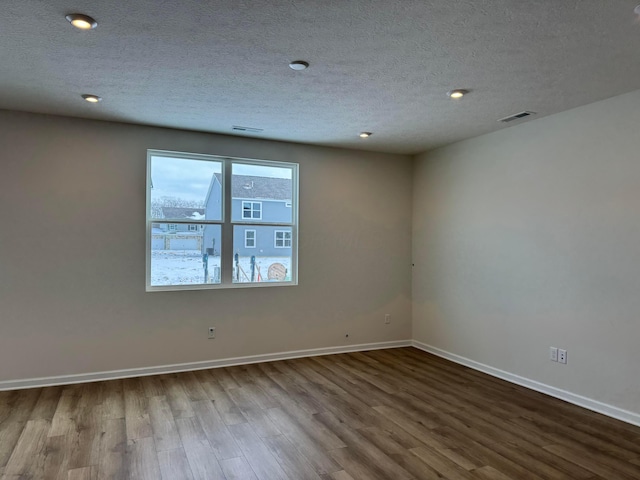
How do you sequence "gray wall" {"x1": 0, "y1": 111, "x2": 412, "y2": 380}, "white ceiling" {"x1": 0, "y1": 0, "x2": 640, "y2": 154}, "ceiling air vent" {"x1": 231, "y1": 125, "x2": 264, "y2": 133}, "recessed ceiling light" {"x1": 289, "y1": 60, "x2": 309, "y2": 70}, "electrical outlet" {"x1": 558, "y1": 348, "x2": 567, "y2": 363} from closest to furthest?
"white ceiling" {"x1": 0, "y1": 0, "x2": 640, "y2": 154} < "recessed ceiling light" {"x1": 289, "y1": 60, "x2": 309, "y2": 70} < "electrical outlet" {"x1": 558, "y1": 348, "x2": 567, "y2": 363} < "gray wall" {"x1": 0, "y1": 111, "x2": 412, "y2": 380} < "ceiling air vent" {"x1": 231, "y1": 125, "x2": 264, "y2": 133}

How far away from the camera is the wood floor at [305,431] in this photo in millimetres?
2463

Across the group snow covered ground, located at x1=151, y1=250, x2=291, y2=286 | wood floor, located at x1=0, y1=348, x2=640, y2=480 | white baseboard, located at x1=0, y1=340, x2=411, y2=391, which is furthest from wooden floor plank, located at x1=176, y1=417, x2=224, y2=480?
snow covered ground, located at x1=151, y1=250, x2=291, y2=286

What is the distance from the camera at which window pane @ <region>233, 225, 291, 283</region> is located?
472 cm

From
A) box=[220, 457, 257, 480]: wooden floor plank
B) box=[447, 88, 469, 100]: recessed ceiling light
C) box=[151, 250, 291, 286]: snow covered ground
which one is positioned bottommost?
box=[220, 457, 257, 480]: wooden floor plank

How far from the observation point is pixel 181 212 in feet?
14.6

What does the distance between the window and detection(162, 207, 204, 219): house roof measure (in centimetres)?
1

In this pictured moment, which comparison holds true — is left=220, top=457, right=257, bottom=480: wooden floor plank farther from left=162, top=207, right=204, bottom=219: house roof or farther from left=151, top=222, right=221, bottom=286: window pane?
left=162, top=207, right=204, bottom=219: house roof

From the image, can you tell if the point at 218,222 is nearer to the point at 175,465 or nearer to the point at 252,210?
the point at 252,210

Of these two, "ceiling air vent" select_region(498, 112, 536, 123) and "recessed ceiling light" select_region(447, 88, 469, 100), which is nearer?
"recessed ceiling light" select_region(447, 88, 469, 100)

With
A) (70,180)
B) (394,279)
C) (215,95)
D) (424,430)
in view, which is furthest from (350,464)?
(70,180)

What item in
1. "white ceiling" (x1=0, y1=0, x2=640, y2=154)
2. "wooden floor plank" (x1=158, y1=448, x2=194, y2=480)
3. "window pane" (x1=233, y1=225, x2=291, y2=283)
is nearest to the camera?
"white ceiling" (x1=0, y1=0, x2=640, y2=154)

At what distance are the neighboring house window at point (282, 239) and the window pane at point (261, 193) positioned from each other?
0.44 feet

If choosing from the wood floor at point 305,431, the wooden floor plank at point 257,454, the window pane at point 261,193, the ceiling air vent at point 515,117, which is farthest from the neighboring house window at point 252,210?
the ceiling air vent at point 515,117

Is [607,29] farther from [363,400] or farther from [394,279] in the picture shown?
[394,279]
